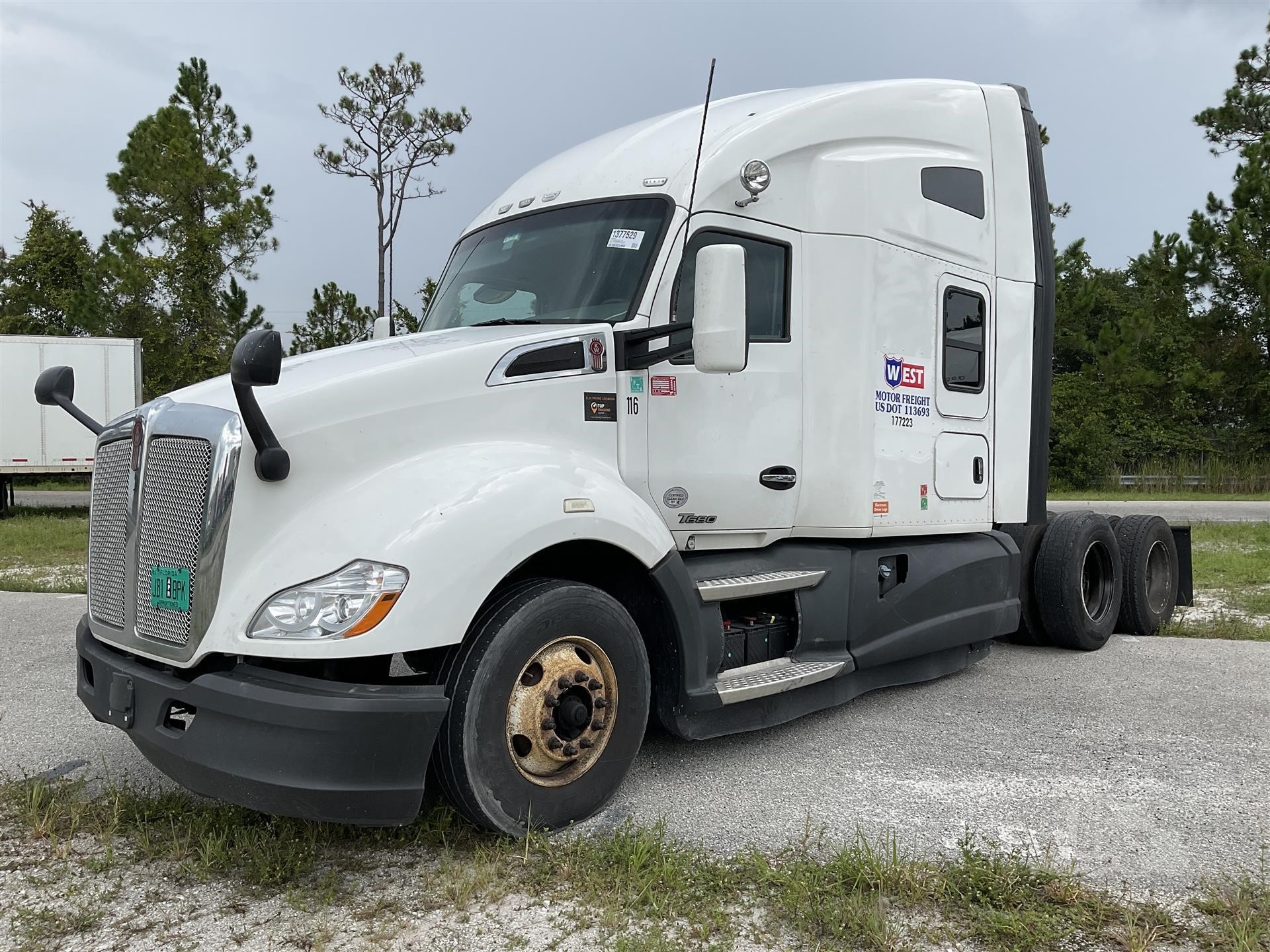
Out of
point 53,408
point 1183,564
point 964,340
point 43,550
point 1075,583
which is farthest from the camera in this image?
point 53,408

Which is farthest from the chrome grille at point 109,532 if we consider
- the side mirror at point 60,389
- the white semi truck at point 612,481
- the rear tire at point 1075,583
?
the rear tire at point 1075,583

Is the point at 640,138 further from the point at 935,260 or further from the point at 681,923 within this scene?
the point at 681,923

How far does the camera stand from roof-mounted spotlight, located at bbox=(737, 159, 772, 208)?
5168mm

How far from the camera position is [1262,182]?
30609 millimetres

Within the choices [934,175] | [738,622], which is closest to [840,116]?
[934,175]

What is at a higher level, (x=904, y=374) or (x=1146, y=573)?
(x=904, y=374)

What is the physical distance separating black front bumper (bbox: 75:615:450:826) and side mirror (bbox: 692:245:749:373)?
1777 mm

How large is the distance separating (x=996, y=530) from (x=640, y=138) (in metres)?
3.35

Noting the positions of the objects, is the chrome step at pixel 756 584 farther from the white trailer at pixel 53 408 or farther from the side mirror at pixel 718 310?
the white trailer at pixel 53 408

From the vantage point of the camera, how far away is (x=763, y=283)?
5.32 meters

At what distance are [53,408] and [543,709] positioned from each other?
20.9m

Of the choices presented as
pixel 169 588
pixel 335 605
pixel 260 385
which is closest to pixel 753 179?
pixel 260 385

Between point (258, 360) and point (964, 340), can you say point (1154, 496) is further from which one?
point (258, 360)

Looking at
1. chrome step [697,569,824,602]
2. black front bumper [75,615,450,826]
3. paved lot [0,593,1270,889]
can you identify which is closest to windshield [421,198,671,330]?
chrome step [697,569,824,602]
